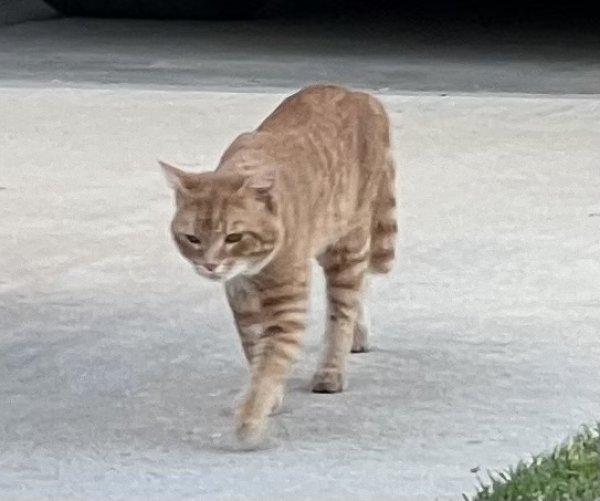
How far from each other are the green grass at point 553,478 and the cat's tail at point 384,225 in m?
1.42

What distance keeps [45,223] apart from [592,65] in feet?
25.3

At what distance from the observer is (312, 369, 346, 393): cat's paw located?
5.73 metres

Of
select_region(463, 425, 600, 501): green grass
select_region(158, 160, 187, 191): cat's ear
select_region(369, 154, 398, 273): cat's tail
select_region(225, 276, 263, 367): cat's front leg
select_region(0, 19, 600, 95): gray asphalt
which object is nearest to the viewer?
select_region(463, 425, 600, 501): green grass

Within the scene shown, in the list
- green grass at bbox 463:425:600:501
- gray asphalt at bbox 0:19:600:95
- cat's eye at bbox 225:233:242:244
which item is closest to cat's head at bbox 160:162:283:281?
cat's eye at bbox 225:233:242:244

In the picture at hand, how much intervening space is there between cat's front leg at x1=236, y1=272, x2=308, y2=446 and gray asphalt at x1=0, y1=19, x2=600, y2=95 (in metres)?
8.35

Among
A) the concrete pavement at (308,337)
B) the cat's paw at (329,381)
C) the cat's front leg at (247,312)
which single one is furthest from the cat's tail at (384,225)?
the cat's front leg at (247,312)

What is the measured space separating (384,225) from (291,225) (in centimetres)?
100

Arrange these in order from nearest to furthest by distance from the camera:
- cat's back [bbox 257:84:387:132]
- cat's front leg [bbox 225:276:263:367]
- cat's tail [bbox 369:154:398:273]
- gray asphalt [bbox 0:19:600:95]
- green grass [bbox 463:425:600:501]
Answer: green grass [bbox 463:425:600:501]
cat's front leg [bbox 225:276:263:367]
cat's back [bbox 257:84:387:132]
cat's tail [bbox 369:154:398:273]
gray asphalt [bbox 0:19:600:95]

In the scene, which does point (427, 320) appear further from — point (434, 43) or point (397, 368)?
point (434, 43)

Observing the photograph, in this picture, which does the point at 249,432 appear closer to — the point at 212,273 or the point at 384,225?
the point at 212,273

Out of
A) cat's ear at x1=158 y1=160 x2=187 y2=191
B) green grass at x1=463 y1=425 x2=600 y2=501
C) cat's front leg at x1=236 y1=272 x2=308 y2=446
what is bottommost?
green grass at x1=463 y1=425 x2=600 y2=501

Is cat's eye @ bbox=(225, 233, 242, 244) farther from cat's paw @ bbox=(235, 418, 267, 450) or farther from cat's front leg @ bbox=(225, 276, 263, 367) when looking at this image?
cat's paw @ bbox=(235, 418, 267, 450)

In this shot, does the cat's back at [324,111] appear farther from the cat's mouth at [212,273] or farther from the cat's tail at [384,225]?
the cat's mouth at [212,273]

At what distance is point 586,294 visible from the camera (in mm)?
6961
